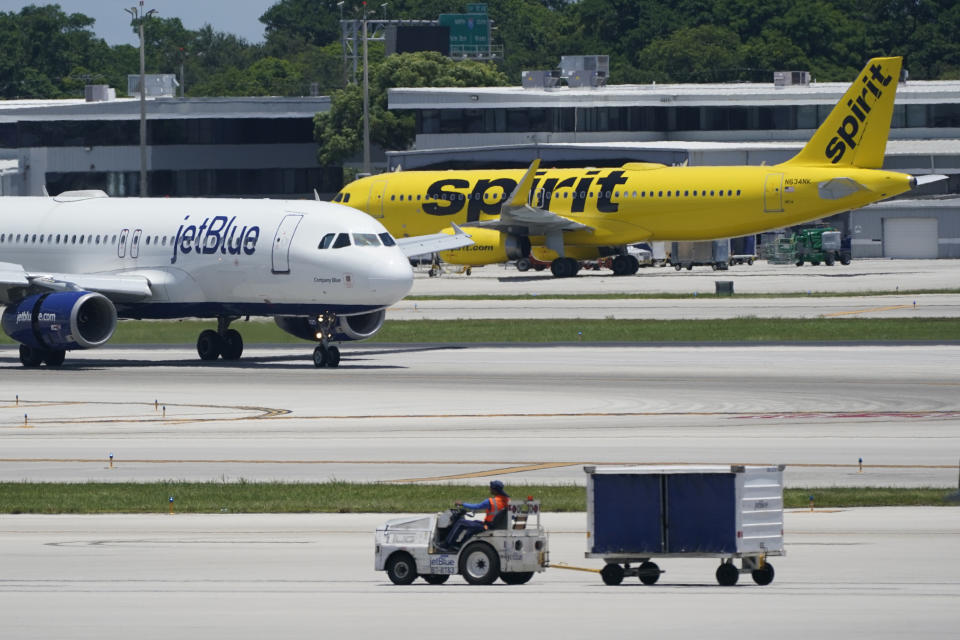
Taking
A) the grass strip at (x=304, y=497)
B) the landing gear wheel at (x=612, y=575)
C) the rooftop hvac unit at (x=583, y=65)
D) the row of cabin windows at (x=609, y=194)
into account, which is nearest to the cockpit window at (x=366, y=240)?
the grass strip at (x=304, y=497)

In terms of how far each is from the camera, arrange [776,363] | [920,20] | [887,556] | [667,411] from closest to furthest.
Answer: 1. [887,556]
2. [667,411]
3. [776,363]
4. [920,20]

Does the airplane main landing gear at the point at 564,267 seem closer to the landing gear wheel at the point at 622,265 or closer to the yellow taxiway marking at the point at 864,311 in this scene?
the landing gear wheel at the point at 622,265

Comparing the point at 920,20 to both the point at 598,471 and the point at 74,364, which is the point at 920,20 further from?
the point at 598,471

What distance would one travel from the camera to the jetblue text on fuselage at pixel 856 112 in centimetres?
8975

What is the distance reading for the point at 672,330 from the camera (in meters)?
63.3

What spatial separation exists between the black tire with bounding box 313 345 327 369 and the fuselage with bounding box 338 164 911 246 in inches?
1711

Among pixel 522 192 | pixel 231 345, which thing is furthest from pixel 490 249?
A: pixel 231 345

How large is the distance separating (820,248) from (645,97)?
2892cm

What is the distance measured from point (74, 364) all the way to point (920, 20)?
161315 mm

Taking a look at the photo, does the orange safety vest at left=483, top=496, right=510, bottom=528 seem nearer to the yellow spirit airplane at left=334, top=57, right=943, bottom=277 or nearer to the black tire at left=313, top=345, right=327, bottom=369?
the black tire at left=313, top=345, right=327, bottom=369

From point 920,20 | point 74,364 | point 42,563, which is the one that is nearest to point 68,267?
point 74,364

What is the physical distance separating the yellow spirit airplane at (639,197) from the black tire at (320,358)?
4134 cm

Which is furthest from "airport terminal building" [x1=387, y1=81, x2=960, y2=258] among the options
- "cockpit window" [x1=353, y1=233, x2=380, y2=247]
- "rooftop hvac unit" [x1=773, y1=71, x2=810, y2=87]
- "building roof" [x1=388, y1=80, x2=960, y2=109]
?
"cockpit window" [x1=353, y1=233, x2=380, y2=247]

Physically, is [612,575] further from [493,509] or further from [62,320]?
[62,320]
